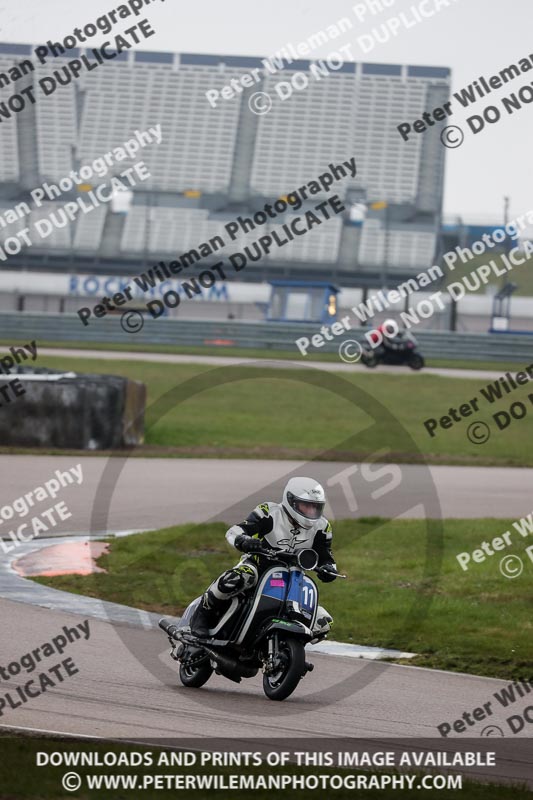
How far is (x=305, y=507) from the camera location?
752cm

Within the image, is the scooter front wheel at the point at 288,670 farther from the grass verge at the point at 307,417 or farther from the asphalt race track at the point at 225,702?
the grass verge at the point at 307,417

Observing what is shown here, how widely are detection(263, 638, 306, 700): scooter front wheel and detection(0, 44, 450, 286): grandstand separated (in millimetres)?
60920

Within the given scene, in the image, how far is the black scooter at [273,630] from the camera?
7316mm

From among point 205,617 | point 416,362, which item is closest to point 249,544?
point 205,617

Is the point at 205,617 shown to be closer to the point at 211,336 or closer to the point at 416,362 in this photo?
Result: the point at 416,362

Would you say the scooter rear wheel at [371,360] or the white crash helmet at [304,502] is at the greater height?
the scooter rear wheel at [371,360]

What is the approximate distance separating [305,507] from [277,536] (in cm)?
27

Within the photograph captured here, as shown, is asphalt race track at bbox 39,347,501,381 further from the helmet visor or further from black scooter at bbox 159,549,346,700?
the helmet visor

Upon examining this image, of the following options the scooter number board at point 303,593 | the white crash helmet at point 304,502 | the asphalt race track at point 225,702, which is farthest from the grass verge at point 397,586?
the white crash helmet at point 304,502

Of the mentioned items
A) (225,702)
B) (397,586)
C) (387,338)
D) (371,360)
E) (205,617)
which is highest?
(387,338)

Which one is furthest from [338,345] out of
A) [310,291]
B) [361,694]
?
[361,694]

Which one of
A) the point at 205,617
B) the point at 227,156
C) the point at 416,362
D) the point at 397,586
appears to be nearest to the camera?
the point at 205,617

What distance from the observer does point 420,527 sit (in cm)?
1523

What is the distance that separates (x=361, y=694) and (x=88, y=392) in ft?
43.3
